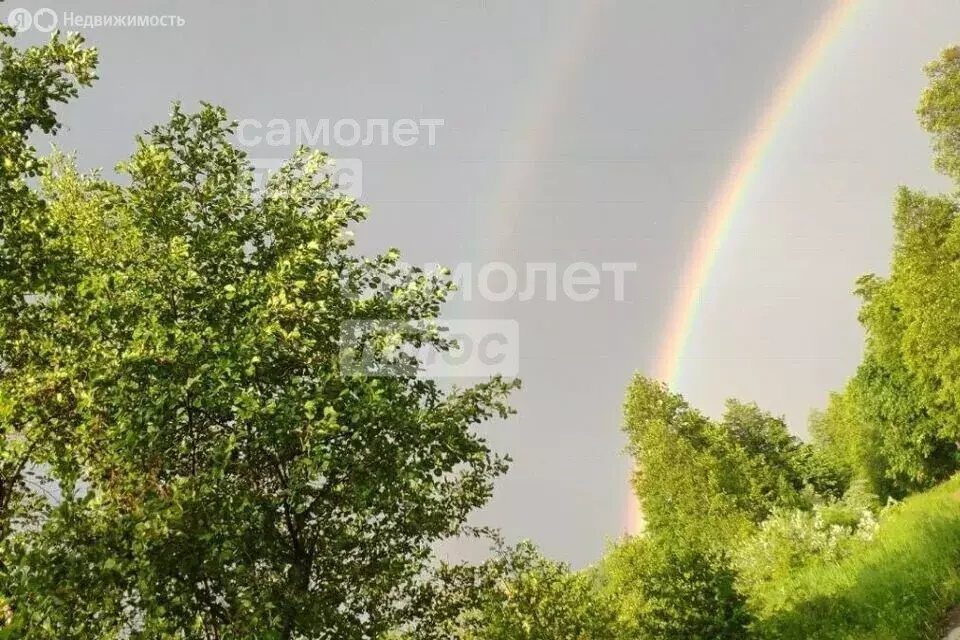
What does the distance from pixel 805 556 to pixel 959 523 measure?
1208 centimetres

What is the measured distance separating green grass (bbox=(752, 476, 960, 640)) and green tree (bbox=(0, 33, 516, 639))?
38.5 ft

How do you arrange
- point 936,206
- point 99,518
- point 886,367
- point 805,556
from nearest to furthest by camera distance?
point 99,518 < point 805,556 < point 936,206 < point 886,367

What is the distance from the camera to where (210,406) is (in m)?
8.78

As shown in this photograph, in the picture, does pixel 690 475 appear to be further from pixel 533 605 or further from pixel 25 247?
pixel 25 247

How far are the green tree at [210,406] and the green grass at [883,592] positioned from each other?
38.5ft

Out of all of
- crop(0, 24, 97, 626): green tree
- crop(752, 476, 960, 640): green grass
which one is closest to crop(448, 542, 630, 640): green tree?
crop(752, 476, 960, 640): green grass

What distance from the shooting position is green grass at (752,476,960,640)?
583 inches

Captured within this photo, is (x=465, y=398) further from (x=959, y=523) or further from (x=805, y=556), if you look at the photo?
(x=805, y=556)

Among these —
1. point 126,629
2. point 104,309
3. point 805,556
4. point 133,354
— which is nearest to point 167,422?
point 133,354

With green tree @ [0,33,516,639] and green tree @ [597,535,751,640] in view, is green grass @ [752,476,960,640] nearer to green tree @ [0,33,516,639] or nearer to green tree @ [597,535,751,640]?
green tree @ [597,535,751,640]

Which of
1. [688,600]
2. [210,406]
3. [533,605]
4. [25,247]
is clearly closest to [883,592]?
[688,600]

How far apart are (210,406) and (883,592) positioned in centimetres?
1877

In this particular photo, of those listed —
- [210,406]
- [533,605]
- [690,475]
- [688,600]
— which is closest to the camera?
[210,406]

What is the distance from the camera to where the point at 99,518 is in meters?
7.50
